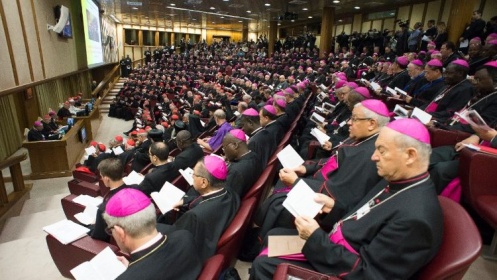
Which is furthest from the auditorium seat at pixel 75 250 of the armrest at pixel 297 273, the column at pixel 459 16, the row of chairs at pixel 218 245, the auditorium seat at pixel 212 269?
the column at pixel 459 16

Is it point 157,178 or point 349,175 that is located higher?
point 349,175

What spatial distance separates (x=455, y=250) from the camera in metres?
1.16

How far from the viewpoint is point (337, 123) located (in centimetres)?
421

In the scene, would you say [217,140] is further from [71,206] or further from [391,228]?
[391,228]

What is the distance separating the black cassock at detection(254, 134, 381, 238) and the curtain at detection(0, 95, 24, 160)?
7.84 m

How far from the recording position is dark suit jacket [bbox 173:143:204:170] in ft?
11.0

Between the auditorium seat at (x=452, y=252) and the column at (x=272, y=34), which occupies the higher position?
the column at (x=272, y=34)

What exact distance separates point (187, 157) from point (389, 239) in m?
2.56

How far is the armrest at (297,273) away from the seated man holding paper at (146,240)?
1.52 ft

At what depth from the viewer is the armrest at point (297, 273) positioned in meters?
1.37

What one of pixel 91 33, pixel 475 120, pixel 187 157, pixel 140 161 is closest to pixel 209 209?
pixel 187 157

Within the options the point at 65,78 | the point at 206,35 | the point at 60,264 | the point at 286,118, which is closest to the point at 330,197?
the point at 60,264

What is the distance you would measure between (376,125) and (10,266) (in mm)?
3608

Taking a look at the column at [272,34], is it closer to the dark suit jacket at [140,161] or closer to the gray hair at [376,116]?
the dark suit jacket at [140,161]
